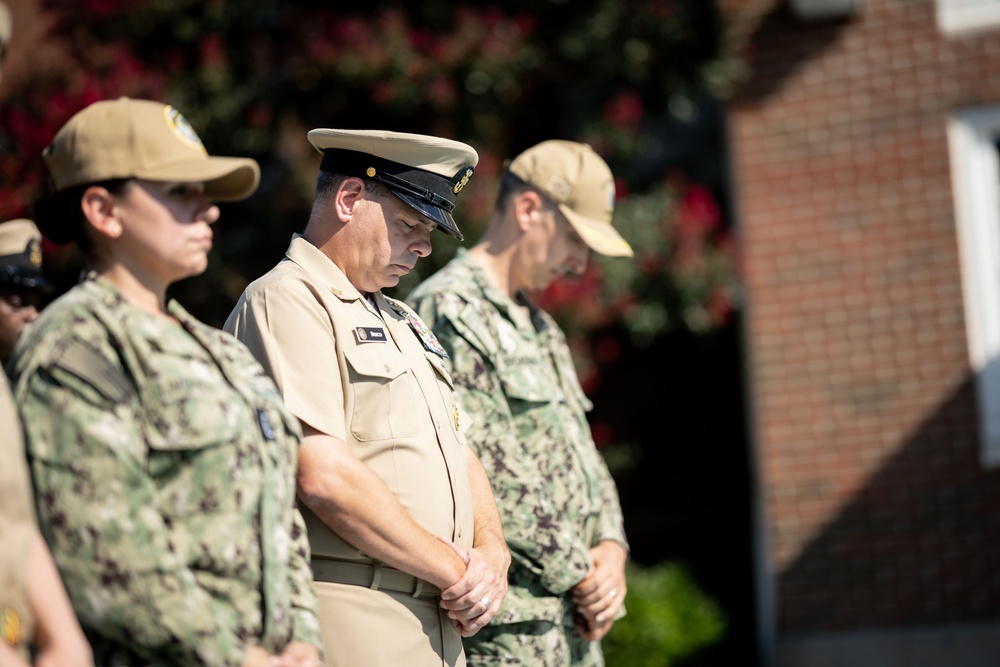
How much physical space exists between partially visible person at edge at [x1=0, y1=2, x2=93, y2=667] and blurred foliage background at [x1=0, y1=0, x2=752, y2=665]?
4.17m

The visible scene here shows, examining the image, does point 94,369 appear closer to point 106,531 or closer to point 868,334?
point 106,531

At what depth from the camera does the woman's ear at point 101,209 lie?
2.26 m

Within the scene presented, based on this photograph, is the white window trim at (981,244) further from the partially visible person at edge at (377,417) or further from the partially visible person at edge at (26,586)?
the partially visible person at edge at (26,586)

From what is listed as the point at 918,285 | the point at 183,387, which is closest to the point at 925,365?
the point at 918,285

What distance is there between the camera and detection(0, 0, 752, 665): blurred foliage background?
6.66 m

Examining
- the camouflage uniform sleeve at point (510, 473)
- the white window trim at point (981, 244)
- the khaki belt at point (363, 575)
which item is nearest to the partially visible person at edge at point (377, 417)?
the khaki belt at point (363, 575)

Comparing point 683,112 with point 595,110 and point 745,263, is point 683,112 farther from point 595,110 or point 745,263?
point 745,263

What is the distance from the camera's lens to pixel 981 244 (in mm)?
7270

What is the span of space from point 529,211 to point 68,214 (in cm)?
195

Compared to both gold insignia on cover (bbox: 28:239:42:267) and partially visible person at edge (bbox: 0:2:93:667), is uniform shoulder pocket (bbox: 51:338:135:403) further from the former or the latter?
gold insignia on cover (bbox: 28:239:42:267)

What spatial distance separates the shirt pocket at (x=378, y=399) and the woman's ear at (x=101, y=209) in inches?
30.5

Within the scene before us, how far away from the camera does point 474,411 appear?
141 inches

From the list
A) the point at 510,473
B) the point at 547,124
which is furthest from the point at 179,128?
the point at 547,124

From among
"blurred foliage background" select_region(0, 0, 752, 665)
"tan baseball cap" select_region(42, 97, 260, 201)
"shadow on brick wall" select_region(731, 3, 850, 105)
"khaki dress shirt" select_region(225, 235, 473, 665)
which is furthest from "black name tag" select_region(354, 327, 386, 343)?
"shadow on brick wall" select_region(731, 3, 850, 105)
